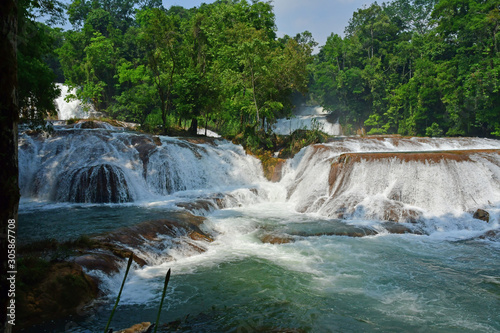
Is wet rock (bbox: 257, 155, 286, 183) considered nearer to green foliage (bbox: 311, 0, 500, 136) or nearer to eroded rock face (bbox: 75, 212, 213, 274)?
eroded rock face (bbox: 75, 212, 213, 274)

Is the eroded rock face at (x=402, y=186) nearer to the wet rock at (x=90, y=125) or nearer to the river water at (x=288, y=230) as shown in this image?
the river water at (x=288, y=230)

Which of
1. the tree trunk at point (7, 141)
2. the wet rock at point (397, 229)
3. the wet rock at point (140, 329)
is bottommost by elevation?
the wet rock at point (397, 229)

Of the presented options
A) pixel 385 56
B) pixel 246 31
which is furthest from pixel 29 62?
pixel 385 56

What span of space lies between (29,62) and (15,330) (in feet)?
21.3

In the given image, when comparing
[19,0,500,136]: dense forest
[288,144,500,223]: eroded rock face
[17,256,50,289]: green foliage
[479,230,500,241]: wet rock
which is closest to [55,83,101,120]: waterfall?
[19,0,500,136]: dense forest

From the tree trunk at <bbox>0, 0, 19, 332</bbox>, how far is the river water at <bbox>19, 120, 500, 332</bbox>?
2.79 meters

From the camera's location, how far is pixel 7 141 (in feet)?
6.73

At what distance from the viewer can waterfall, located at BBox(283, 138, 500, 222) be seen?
10.3 metres

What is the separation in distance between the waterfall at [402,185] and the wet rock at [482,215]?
13.9 inches

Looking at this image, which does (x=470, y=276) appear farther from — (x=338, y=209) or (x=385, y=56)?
(x=385, y=56)

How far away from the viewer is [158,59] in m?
19.6

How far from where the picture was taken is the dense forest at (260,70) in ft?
61.7

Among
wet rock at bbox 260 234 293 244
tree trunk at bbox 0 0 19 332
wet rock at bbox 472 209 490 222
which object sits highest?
tree trunk at bbox 0 0 19 332

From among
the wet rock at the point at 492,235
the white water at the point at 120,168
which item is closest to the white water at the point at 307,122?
the white water at the point at 120,168
